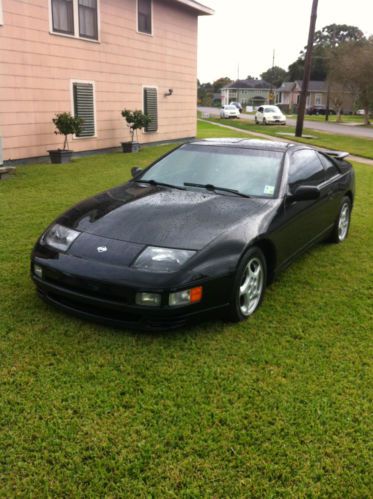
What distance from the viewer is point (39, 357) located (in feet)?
10.3

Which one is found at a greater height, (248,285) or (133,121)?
(133,121)

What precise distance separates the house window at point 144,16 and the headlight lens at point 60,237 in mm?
13452

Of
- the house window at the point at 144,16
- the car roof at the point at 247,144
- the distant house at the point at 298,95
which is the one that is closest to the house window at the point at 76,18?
the house window at the point at 144,16

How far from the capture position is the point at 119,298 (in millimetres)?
3205

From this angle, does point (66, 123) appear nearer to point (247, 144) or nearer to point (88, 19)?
point (88, 19)

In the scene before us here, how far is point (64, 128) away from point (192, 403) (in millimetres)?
10371

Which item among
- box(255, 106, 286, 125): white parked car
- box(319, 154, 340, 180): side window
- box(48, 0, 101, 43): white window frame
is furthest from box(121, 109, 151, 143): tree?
box(255, 106, 286, 125): white parked car

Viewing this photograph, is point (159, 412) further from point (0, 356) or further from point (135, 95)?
point (135, 95)

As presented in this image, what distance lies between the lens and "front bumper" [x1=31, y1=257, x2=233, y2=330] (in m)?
3.18

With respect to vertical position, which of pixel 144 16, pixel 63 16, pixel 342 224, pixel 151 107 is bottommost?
pixel 342 224

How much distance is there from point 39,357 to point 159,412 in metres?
0.97

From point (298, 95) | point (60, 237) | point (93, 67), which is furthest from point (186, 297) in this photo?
point (298, 95)

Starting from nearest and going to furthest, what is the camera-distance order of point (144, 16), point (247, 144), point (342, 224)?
1. point (247, 144)
2. point (342, 224)
3. point (144, 16)

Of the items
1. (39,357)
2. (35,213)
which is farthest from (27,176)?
(39,357)
